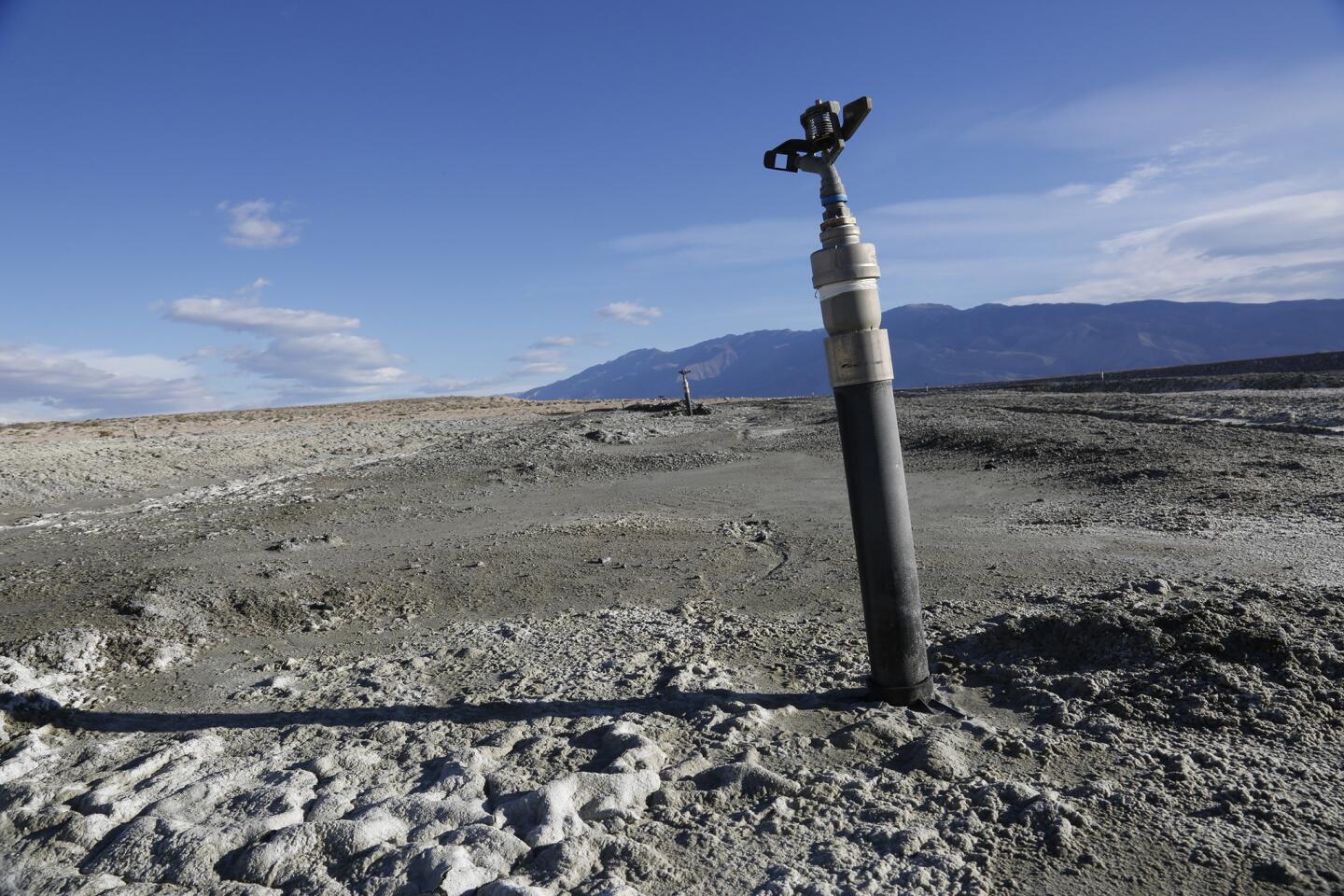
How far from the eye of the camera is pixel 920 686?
3906 mm

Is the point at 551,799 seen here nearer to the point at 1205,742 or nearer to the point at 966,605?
the point at 1205,742

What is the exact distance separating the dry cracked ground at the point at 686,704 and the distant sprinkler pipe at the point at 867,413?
13.0 inches

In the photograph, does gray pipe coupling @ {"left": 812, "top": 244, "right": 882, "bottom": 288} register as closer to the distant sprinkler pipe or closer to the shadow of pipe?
the distant sprinkler pipe

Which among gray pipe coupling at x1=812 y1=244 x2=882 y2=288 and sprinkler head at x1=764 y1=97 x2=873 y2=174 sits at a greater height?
sprinkler head at x1=764 y1=97 x2=873 y2=174

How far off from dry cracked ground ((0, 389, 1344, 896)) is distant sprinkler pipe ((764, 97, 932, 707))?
33 cm

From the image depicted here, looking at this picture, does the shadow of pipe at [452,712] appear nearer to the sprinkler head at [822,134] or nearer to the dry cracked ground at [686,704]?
the dry cracked ground at [686,704]

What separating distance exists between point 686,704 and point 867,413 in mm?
1684

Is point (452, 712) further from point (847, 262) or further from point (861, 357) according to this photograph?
point (847, 262)

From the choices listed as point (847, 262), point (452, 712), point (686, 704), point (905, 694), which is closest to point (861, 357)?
point (847, 262)

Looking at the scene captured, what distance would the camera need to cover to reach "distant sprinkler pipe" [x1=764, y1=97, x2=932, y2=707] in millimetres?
3680

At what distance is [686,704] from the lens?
13.3 ft

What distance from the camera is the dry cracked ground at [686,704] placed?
2.82 m

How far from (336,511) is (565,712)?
7.53 metres

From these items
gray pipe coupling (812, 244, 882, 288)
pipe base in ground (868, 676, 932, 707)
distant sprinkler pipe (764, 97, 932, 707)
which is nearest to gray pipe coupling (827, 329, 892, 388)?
distant sprinkler pipe (764, 97, 932, 707)
